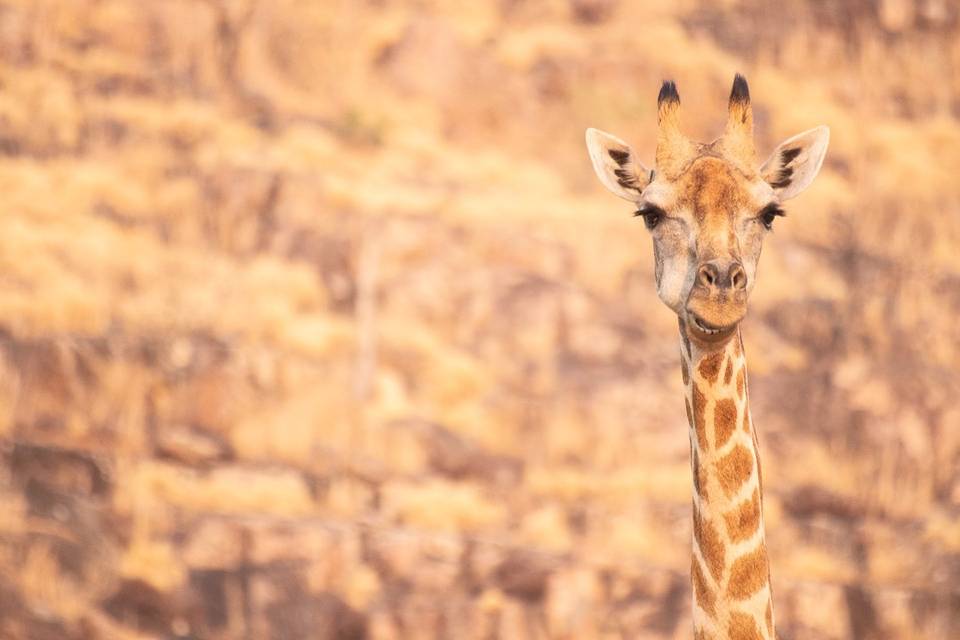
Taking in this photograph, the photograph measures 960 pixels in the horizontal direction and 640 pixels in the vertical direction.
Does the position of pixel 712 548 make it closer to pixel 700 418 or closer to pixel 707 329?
pixel 700 418

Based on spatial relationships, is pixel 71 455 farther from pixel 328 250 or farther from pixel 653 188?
pixel 653 188

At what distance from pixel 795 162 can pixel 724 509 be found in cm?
145

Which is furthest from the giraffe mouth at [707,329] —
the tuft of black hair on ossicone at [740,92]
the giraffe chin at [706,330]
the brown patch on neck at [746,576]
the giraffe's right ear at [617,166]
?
the tuft of black hair on ossicone at [740,92]

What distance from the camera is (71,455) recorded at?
14.2m

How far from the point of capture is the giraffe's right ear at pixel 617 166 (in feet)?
18.5

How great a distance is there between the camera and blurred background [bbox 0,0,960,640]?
45.1 ft

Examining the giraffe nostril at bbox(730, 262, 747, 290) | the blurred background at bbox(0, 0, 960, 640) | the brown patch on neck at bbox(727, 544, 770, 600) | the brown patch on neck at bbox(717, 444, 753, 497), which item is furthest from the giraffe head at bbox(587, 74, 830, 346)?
the blurred background at bbox(0, 0, 960, 640)

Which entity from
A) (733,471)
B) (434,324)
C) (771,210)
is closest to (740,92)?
(771,210)

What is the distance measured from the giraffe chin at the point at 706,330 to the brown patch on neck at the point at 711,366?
92 millimetres

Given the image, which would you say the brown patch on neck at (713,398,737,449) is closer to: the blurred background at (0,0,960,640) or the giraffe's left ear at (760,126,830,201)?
the giraffe's left ear at (760,126,830,201)

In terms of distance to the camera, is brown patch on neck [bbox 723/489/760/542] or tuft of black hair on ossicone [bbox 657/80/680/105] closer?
brown patch on neck [bbox 723/489/760/542]

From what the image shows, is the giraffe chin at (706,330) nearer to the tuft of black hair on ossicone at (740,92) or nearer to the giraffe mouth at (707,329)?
the giraffe mouth at (707,329)

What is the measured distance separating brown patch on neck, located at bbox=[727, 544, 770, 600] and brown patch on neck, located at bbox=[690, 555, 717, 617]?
0.08 m

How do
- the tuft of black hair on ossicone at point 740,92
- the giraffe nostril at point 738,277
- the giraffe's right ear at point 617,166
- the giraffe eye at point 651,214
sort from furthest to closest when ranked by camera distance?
the giraffe's right ear at point 617,166 < the tuft of black hair on ossicone at point 740,92 < the giraffe eye at point 651,214 < the giraffe nostril at point 738,277
